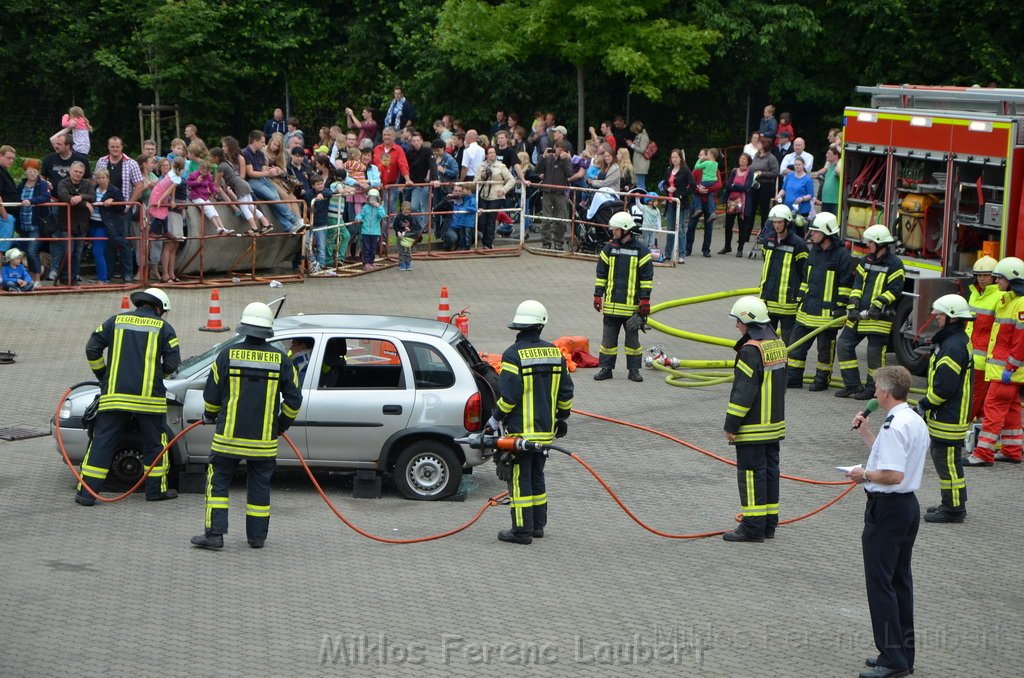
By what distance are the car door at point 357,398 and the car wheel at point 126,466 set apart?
4.62 feet

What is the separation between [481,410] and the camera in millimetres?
11148

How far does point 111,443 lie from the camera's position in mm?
10906

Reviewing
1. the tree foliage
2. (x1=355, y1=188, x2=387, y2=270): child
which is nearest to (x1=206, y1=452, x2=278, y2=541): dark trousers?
(x1=355, y1=188, x2=387, y2=270): child

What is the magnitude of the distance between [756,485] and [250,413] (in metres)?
3.75

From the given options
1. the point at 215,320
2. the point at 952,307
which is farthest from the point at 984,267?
the point at 215,320

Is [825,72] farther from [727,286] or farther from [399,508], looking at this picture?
[399,508]

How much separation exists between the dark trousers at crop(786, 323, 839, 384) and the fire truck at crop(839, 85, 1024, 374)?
35.3 inches

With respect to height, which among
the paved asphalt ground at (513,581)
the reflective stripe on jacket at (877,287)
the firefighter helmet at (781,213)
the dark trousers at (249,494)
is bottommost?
the paved asphalt ground at (513,581)

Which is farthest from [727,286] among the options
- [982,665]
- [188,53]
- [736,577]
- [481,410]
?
[188,53]

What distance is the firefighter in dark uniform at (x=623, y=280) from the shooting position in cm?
1530

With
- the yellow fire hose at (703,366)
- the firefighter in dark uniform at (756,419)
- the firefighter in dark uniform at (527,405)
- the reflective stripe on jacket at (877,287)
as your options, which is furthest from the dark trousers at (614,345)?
the firefighter in dark uniform at (527,405)

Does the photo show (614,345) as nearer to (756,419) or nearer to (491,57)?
(756,419)

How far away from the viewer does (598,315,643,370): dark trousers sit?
15.5 m

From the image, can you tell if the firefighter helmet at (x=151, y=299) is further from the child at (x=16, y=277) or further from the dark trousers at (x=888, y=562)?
the child at (x=16, y=277)
